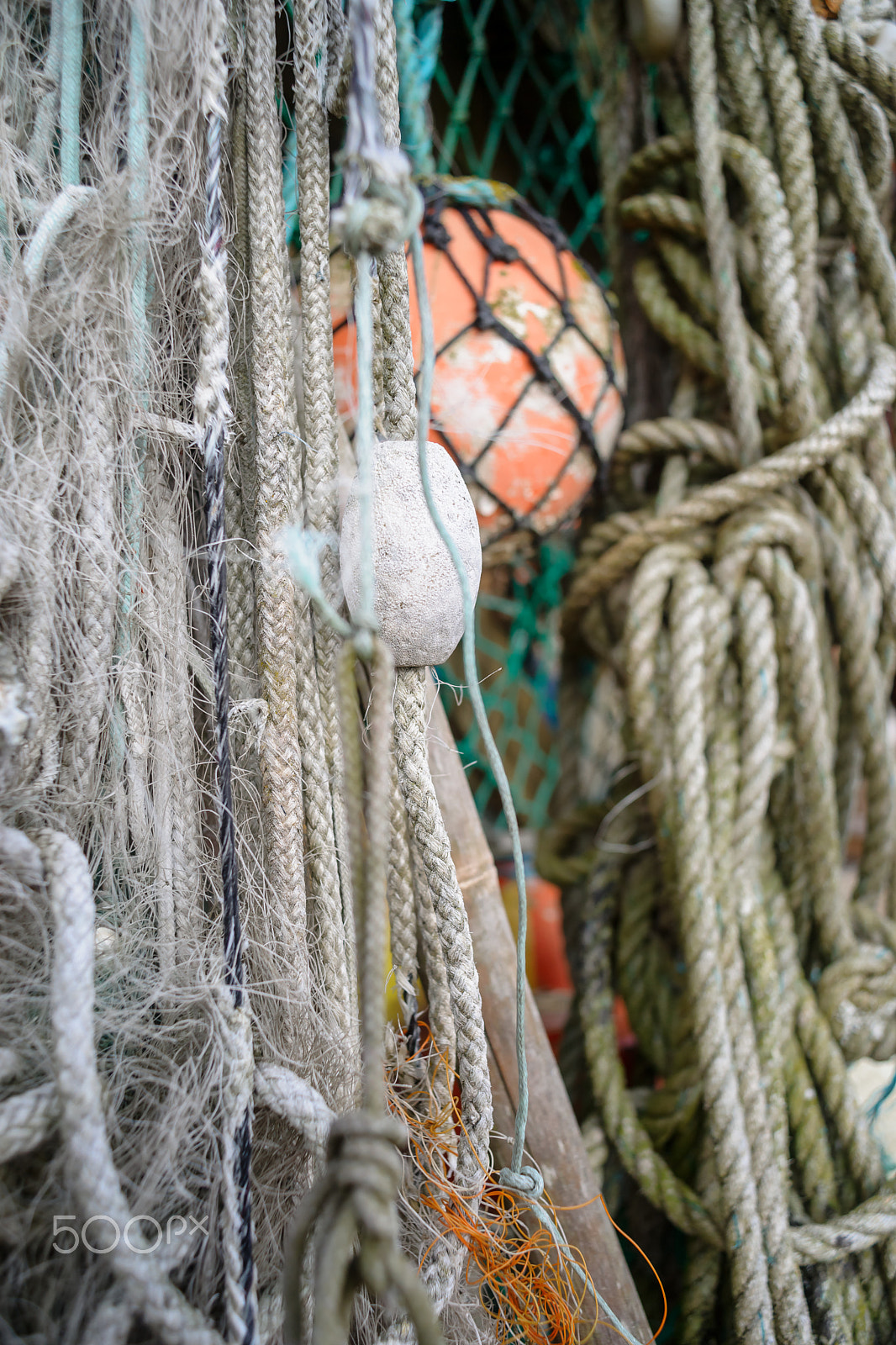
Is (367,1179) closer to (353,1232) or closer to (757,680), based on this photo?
(353,1232)

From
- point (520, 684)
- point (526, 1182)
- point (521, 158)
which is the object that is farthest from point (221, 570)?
point (521, 158)

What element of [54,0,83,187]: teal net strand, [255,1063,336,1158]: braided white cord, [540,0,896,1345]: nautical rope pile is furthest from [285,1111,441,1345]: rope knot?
[54,0,83,187]: teal net strand

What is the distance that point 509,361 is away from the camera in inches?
24.5

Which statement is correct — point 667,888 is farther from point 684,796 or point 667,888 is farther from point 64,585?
point 64,585

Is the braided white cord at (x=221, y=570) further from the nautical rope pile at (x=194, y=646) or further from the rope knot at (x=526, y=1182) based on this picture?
the rope knot at (x=526, y=1182)

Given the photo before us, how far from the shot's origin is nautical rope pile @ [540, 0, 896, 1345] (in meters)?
0.63

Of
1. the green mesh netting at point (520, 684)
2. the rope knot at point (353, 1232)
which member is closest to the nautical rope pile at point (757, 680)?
the green mesh netting at point (520, 684)

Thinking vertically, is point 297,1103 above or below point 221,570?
below

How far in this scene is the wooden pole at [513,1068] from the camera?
0.56 metres

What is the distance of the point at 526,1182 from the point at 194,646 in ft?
1.25

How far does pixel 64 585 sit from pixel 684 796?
1.66ft

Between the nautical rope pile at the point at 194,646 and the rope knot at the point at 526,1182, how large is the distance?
0.06 feet

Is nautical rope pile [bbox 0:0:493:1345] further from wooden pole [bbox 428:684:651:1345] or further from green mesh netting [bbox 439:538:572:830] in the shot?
green mesh netting [bbox 439:538:572:830]

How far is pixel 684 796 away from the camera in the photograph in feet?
2.18
